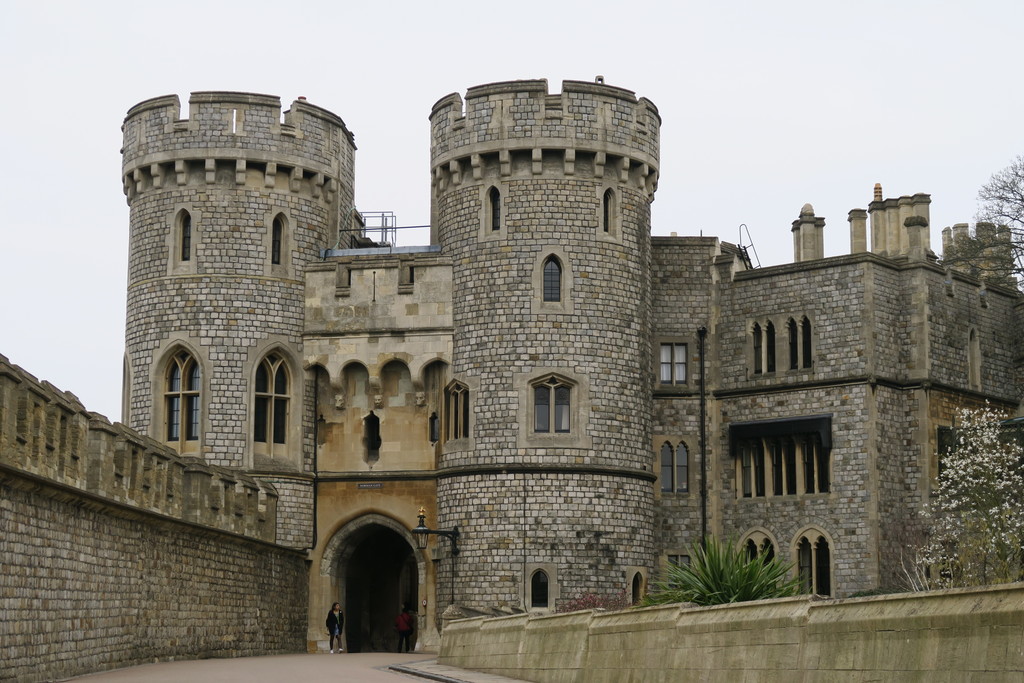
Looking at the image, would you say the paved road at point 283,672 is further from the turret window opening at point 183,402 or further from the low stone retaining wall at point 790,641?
the turret window opening at point 183,402

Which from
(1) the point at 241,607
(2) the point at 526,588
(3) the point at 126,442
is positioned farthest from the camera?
(2) the point at 526,588

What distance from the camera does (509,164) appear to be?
36.0 metres

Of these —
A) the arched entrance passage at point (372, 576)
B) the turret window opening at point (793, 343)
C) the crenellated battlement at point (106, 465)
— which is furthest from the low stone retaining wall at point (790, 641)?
the turret window opening at point (793, 343)

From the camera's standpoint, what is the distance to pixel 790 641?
14.9 m

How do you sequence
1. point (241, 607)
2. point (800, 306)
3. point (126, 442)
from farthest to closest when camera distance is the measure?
point (800, 306) < point (241, 607) < point (126, 442)

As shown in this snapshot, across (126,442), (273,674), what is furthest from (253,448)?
(273,674)

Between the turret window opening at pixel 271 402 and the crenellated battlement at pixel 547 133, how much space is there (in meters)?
6.07

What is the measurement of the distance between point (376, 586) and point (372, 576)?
66cm

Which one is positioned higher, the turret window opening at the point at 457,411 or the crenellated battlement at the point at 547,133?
the crenellated battlement at the point at 547,133

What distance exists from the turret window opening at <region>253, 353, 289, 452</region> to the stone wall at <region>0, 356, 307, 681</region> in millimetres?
1783

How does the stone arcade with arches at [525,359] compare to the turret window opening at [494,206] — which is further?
the turret window opening at [494,206]

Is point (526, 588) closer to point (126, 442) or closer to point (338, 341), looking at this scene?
point (338, 341)

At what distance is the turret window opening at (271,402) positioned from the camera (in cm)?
3681

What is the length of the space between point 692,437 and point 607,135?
294 inches
